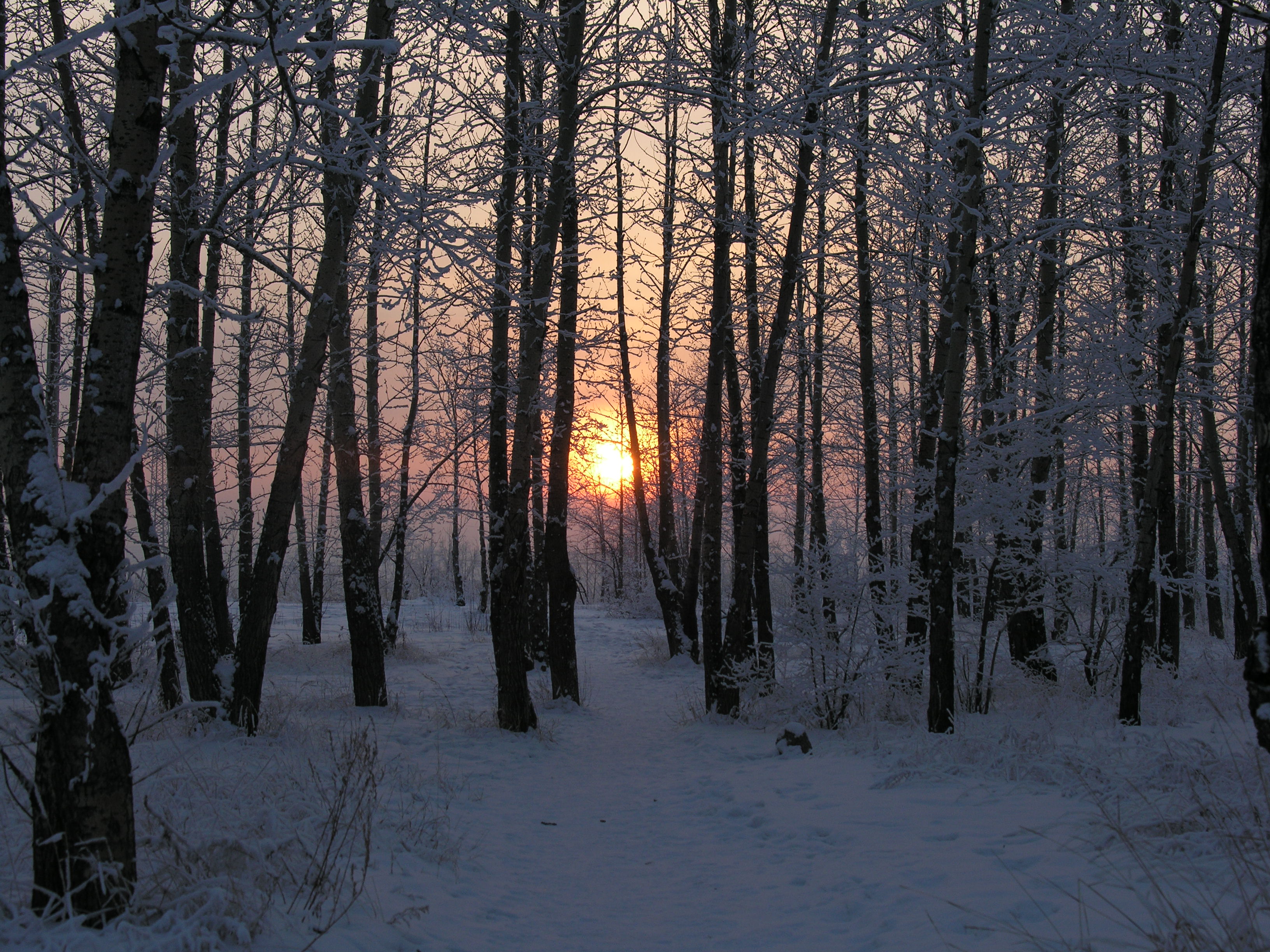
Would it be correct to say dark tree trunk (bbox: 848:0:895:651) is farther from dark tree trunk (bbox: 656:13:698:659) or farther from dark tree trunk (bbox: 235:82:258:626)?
dark tree trunk (bbox: 235:82:258:626)

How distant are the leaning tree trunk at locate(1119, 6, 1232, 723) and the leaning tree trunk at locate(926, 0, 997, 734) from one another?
195 cm

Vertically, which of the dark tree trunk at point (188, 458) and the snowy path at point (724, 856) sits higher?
the dark tree trunk at point (188, 458)

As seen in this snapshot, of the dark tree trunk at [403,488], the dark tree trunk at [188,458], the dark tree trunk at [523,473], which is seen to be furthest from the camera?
the dark tree trunk at [403,488]

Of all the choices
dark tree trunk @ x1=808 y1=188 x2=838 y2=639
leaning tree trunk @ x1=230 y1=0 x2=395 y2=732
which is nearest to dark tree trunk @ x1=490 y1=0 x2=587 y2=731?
leaning tree trunk @ x1=230 y1=0 x2=395 y2=732

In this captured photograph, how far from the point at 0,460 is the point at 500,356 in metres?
7.09

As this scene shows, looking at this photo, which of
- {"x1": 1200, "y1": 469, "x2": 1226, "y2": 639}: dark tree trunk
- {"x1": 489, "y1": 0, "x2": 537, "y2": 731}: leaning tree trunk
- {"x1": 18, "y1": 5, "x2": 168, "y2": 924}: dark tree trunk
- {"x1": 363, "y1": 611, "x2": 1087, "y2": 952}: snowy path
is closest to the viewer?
{"x1": 18, "y1": 5, "x2": 168, "y2": 924}: dark tree trunk

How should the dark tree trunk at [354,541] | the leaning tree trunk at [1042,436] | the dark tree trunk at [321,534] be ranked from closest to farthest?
the dark tree trunk at [354,541], the leaning tree trunk at [1042,436], the dark tree trunk at [321,534]

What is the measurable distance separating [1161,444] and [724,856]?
6.18m

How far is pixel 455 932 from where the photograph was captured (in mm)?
3752

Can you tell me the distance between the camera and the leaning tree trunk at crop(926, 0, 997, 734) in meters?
7.12

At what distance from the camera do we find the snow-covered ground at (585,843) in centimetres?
333

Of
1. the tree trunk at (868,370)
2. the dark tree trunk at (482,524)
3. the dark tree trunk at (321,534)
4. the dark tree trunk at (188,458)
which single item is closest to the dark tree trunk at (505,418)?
the dark tree trunk at (482,524)

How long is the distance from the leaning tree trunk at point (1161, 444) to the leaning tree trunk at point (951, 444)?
1954 millimetres

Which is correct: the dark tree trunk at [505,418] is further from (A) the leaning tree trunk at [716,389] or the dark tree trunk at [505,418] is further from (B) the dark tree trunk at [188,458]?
(B) the dark tree trunk at [188,458]
